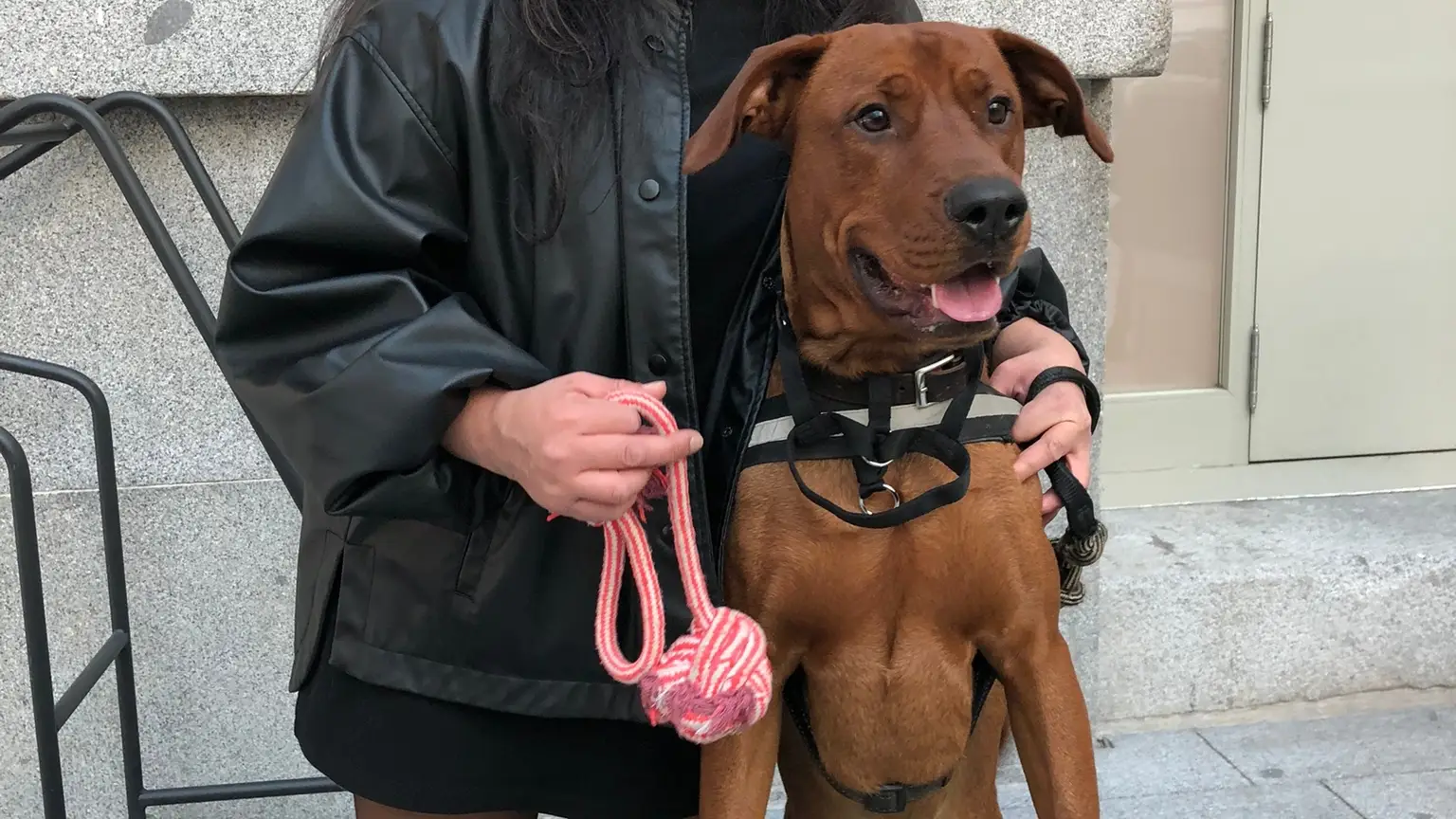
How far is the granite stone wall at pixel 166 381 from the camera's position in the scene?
2.52m

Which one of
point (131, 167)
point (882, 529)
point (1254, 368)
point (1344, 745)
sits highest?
point (131, 167)

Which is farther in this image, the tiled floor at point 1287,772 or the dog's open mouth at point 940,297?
the tiled floor at point 1287,772

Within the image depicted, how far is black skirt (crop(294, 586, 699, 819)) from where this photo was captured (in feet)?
5.04

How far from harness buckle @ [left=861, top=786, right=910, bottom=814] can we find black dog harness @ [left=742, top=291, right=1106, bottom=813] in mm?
414

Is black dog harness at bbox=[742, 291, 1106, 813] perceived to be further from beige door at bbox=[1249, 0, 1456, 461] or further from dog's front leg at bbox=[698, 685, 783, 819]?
beige door at bbox=[1249, 0, 1456, 461]

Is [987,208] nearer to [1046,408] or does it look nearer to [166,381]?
[1046,408]

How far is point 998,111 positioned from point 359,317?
839 mm

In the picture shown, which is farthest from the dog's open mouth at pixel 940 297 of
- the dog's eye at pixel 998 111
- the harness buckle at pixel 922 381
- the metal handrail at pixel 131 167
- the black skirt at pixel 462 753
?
the metal handrail at pixel 131 167

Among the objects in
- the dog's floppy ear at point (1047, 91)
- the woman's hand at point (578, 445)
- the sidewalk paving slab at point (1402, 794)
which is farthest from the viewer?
the sidewalk paving slab at point (1402, 794)

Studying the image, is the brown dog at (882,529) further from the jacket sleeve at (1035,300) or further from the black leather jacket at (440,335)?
the jacket sleeve at (1035,300)

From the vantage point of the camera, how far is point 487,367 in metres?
1.31

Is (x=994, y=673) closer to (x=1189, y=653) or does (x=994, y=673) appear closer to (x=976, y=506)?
(x=976, y=506)

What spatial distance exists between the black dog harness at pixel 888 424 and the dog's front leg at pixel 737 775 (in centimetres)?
30

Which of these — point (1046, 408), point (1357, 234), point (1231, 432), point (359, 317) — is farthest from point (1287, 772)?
point (359, 317)
